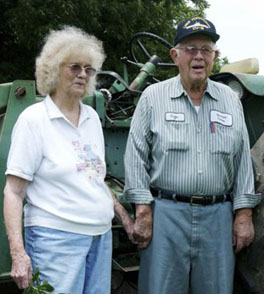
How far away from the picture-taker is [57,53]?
8.05ft

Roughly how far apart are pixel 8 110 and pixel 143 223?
967 millimetres

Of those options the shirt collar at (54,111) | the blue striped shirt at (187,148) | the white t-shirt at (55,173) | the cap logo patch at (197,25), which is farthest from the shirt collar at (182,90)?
the white t-shirt at (55,173)

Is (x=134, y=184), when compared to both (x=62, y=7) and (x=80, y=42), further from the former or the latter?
(x=62, y=7)

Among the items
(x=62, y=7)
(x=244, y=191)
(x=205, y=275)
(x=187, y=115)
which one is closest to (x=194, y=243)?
(x=205, y=275)

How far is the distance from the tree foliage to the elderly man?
20.5 feet

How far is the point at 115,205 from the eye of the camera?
8.80 ft

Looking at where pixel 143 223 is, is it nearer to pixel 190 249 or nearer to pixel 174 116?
pixel 190 249

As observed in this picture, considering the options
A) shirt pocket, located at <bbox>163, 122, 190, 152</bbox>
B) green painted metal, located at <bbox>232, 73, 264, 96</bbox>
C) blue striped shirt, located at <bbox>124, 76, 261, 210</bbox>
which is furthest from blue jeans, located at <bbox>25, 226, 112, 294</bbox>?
green painted metal, located at <bbox>232, 73, 264, 96</bbox>

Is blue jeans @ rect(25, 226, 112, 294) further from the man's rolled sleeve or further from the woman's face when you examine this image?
the man's rolled sleeve

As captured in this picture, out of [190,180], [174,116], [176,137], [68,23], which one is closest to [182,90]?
[174,116]

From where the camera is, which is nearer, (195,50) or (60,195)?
(60,195)

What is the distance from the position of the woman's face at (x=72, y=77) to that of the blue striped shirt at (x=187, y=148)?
0.41 m

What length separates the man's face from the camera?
2.69 metres

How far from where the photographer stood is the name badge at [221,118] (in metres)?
2.71
